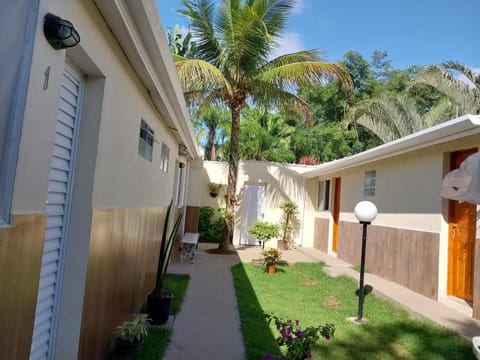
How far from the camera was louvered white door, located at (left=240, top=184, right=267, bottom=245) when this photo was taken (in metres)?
14.4

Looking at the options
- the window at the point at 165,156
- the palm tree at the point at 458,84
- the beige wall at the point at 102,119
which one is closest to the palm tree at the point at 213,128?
the palm tree at the point at 458,84

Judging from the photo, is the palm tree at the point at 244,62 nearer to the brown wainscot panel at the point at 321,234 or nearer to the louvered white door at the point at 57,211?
the brown wainscot panel at the point at 321,234

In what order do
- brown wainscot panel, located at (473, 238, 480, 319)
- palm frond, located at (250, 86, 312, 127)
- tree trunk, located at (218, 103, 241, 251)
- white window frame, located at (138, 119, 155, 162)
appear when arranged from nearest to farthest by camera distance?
white window frame, located at (138, 119, 155, 162) < brown wainscot panel, located at (473, 238, 480, 319) < palm frond, located at (250, 86, 312, 127) < tree trunk, located at (218, 103, 241, 251)

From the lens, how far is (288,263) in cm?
1045

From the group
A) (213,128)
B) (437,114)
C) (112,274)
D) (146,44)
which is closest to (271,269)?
(112,274)

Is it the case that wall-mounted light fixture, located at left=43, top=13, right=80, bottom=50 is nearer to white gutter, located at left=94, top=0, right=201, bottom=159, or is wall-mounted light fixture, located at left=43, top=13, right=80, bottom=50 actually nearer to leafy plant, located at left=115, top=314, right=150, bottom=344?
white gutter, located at left=94, top=0, right=201, bottom=159

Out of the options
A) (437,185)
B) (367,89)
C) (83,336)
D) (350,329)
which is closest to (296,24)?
(437,185)

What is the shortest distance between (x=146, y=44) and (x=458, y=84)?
10.4 meters

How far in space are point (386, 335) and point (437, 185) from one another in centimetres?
308

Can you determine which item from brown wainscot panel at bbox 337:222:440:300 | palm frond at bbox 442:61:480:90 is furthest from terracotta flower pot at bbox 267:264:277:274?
palm frond at bbox 442:61:480:90

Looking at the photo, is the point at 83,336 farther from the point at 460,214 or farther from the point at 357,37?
the point at 357,37

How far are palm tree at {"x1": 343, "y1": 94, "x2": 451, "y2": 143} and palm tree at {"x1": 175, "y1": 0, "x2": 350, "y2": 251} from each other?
4346 mm

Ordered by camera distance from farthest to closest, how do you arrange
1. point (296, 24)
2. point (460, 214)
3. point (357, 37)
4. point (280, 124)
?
point (280, 124) < point (357, 37) < point (296, 24) < point (460, 214)

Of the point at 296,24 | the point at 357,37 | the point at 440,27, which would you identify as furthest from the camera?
the point at 357,37
